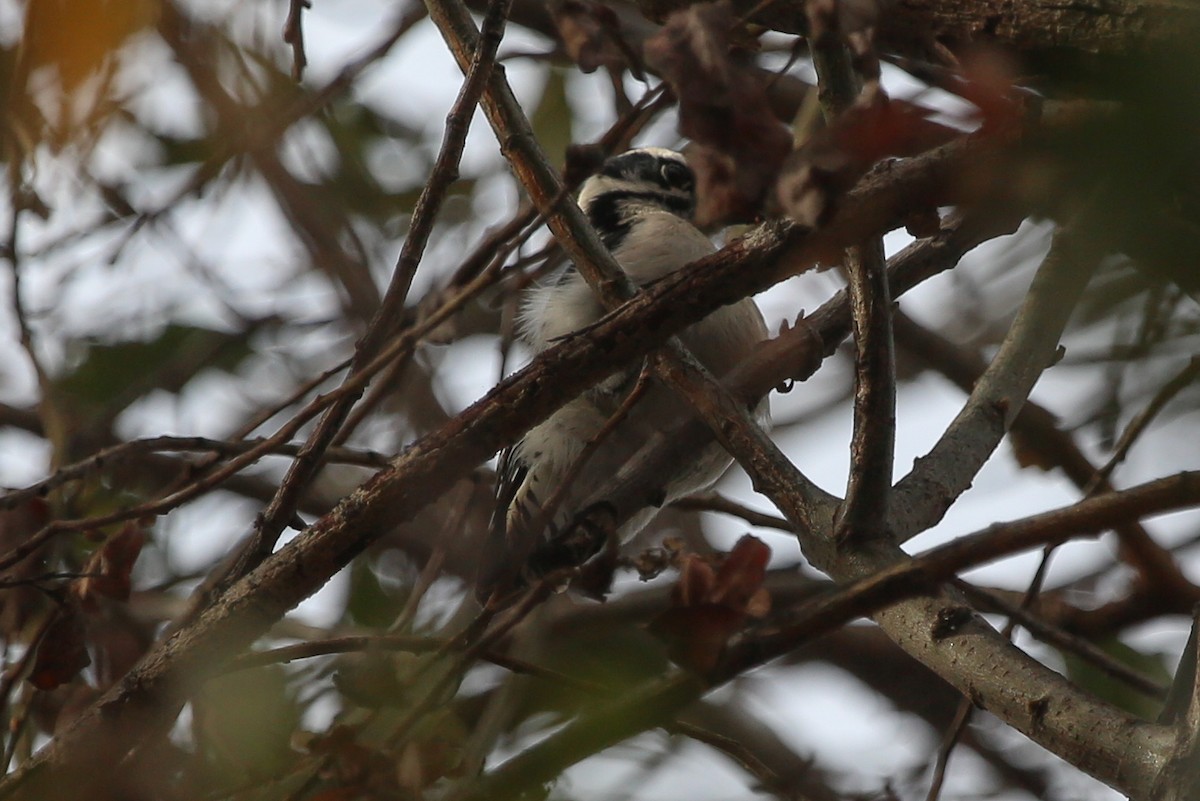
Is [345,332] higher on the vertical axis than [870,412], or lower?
higher

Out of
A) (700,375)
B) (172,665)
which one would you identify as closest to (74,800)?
(172,665)

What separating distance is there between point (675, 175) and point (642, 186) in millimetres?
159

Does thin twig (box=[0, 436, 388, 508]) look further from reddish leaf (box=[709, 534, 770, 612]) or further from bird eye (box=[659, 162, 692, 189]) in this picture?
bird eye (box=[659, 162, 692, 189])

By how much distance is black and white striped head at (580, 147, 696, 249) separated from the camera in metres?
4.86

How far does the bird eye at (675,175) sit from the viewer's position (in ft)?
16.6

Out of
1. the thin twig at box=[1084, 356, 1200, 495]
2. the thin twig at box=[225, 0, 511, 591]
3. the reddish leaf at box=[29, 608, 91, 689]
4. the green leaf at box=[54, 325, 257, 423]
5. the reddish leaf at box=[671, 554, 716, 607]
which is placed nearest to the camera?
the reddish leaf at box=[671, 554, 716, 607]

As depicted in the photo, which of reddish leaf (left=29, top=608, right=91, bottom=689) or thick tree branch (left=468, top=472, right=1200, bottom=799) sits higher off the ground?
reddish leaf (left=29, top=608, right=91, bottom=689)

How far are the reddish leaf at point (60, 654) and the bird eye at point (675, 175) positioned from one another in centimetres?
315

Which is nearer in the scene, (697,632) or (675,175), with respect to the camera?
(697,632)

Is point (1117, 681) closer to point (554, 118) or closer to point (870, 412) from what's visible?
point (870, 412)

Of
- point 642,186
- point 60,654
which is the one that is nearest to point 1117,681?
point 60,654

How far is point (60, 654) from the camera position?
8.21 feet

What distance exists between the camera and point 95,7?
5.81 feet

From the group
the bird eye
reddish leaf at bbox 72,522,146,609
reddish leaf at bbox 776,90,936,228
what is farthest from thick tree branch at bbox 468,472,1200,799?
the bird eye
